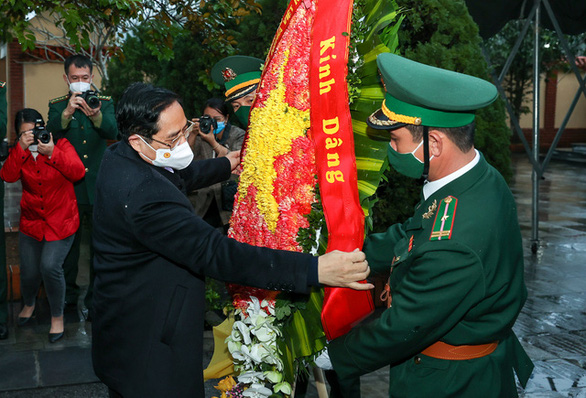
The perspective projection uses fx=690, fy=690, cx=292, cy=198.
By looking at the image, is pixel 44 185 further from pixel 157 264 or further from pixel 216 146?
pixel 157 264

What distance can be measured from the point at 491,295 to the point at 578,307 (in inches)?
181

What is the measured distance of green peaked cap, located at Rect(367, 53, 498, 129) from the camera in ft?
7.73

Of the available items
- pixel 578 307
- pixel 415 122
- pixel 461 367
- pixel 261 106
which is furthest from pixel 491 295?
pixel 578 307

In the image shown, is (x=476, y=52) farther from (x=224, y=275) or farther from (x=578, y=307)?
(x=224, y=275)

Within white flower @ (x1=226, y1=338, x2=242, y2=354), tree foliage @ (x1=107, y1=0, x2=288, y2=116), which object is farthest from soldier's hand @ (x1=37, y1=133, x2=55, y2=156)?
white flower @ (x1=226, y1=338, x2=242, y2=354)

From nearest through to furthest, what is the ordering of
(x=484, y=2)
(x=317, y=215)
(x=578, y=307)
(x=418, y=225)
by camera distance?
(x=418, y=225) → (x=317, y=215) → (x=578, y=307) → (x=484, y=2)

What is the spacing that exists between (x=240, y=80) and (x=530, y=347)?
3111mm

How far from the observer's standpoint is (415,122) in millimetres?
2428

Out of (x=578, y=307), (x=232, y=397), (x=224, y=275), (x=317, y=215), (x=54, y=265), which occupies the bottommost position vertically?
(x=578, y=307)

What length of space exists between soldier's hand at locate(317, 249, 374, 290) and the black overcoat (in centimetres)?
7

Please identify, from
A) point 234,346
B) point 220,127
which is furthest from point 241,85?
point 234,346

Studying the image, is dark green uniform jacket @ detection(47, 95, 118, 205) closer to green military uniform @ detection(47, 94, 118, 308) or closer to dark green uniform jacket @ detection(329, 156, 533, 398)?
green military uniform @ detection(47, 94, 118, 308)

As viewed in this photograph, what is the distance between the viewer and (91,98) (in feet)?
18.2

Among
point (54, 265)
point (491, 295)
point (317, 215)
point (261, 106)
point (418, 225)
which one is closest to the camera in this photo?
point (491, 295)
